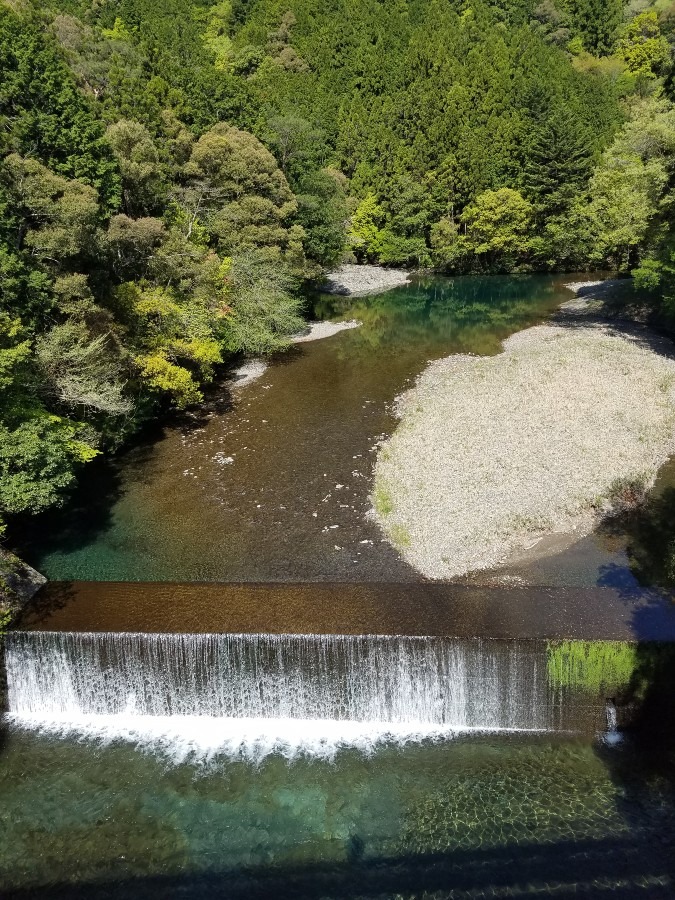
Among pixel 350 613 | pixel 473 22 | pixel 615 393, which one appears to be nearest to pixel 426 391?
pixel 615 393

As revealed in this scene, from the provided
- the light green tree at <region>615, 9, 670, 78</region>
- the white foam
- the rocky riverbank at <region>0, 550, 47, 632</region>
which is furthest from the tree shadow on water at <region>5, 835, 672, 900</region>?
the light green tree at <region>615, 9, 670, 78</region>

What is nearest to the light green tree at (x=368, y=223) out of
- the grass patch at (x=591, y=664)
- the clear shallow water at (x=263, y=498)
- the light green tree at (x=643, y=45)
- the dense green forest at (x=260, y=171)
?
the dense green forest at (x=260, y=171)

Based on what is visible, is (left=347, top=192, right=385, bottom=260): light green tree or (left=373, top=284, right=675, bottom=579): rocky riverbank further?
(left=347, top=192, right=385, bottom=260): light green tree

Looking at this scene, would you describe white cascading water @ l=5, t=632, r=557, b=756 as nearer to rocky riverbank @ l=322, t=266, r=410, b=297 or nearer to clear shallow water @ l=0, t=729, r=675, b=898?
clear shallow water @ l=0, t=729, r=675, b=898

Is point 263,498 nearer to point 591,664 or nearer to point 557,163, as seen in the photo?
point 591,664

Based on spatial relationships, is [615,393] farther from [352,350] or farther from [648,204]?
[352,350]

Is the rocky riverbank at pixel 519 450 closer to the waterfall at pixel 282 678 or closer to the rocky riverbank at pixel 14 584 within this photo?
the waterfall at pixel 282 678
